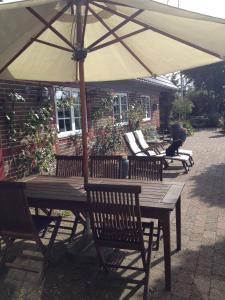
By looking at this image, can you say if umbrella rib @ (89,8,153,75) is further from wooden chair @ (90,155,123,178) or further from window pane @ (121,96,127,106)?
window pane @ (121,96,127,106)

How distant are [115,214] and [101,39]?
1954 mm

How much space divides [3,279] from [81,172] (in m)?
2.08

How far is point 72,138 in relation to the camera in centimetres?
864

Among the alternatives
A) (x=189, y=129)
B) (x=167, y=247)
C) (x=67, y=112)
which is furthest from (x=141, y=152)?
(x=189, y=129)

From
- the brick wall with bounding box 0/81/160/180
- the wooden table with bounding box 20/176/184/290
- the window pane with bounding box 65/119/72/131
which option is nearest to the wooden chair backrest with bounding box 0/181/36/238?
the wooden table with bounding box 20/176/184/290

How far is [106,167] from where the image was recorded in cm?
495

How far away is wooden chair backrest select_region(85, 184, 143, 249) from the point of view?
2973 millimetres

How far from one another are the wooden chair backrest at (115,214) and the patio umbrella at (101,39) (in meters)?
0.87

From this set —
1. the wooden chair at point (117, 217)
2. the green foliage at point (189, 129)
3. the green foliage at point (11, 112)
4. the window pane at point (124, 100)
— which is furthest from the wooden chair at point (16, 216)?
the green foliage at point (189, 129)

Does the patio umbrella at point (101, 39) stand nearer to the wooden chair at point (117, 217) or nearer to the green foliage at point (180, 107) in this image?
the wooden chair at point (117, 217)

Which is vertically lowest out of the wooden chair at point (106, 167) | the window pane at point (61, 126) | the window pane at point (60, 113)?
the wooden chair at point (106, 167)

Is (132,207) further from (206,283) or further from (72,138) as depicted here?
(72,138)

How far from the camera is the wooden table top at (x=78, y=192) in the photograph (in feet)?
10.8

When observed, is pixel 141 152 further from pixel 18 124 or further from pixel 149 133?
pixel 149 133
